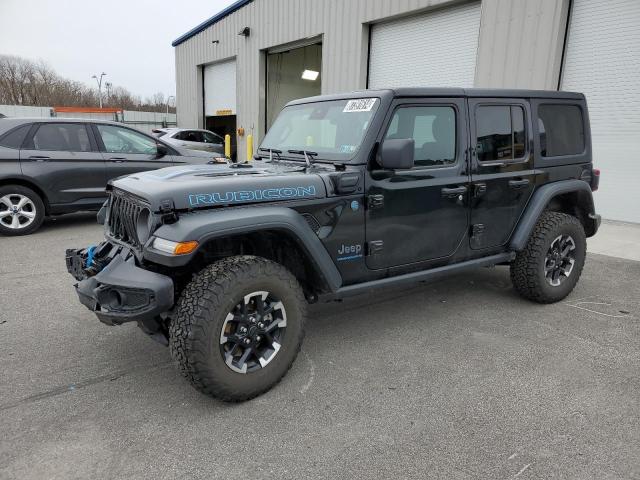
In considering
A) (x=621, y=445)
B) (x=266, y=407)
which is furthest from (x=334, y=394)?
(x=621, y=445)

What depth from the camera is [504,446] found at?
2479 millimetres

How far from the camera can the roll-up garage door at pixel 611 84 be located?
768 centimetres

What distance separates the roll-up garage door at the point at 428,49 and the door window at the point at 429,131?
6724 millimetres

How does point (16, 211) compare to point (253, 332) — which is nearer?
point (253, 332)

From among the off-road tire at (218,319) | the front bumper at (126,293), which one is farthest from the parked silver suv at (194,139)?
→ the off-road tire at (218,319)

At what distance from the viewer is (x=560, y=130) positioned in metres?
4.45

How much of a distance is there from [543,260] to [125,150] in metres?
6.27

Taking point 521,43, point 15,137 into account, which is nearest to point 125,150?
point 15,137

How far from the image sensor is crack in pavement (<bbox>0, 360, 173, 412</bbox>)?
2.81m

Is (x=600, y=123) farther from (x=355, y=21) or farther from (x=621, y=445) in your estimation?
(x=621, y=445)

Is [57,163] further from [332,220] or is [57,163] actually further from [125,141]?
[332,220]

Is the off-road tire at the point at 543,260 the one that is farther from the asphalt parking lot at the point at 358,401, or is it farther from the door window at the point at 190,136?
the door window at the point at 190,136

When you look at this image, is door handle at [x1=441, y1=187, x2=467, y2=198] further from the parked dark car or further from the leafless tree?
the leafless tree

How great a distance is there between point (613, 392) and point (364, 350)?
1.60m
